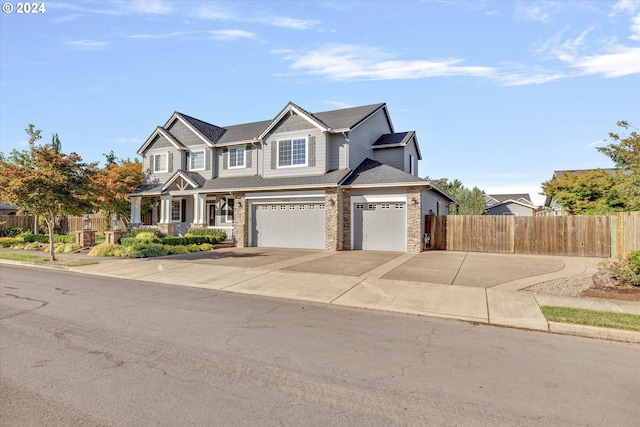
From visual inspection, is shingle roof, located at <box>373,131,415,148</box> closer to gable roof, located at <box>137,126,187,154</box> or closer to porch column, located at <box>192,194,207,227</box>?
porch column, located at <box>192,194,207,227</box>

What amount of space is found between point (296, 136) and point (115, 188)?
55.4 ft

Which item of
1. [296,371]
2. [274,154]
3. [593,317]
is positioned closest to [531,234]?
[593,317]

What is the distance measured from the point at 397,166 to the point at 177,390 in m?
21.4

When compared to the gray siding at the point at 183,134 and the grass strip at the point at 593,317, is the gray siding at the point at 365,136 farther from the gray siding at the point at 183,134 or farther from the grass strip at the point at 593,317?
the grass strip at the point at 593,317

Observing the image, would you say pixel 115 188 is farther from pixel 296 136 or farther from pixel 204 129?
pixel 296 136

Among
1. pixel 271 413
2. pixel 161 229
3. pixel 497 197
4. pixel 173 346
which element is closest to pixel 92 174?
pixel 161 229

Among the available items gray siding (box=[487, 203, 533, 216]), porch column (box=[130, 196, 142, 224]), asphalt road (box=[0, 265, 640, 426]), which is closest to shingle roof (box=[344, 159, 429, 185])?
asphalt road (box=[0, 265, 640, 426])

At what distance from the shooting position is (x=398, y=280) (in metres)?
10.6

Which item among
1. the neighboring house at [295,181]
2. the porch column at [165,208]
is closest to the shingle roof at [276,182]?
the neighboring house at [295,181]

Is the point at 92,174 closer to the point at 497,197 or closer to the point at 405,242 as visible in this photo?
the point at 405,242

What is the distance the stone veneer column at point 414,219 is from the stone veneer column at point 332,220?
3886 millimetres

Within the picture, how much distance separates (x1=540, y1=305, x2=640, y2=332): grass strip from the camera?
620cm

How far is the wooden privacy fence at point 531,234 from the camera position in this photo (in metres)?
16.7

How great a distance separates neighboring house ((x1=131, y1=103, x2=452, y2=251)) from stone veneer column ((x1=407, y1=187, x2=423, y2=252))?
2.1 inches
